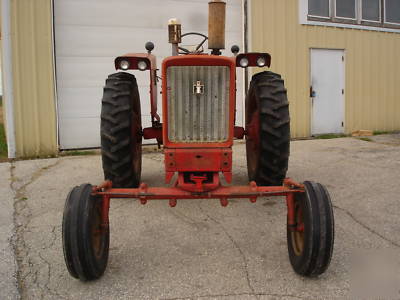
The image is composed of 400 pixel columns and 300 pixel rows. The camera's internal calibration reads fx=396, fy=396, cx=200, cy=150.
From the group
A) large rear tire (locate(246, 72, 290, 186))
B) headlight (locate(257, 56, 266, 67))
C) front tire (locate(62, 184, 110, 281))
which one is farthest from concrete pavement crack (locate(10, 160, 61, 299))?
headlight (locate(257, 56, 266, 67))

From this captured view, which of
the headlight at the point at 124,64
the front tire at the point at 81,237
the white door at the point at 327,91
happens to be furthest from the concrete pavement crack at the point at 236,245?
the white door at the point at 327,91

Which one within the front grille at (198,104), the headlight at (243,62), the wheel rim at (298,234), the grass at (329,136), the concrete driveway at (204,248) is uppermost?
the headlight at (243,62)

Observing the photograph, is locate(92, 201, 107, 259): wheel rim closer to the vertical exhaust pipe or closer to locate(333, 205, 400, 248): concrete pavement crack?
the vertical exhaust pipe

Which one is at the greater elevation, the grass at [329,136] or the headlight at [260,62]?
the headlight at [260,62]

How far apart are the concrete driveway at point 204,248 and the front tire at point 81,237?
12 centimetres

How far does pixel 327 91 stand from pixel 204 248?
7.15 m

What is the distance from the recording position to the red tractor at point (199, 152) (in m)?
2.28

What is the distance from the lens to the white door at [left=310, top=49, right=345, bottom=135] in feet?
29.3

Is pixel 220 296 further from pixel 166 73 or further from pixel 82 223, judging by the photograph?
pixel 166 73

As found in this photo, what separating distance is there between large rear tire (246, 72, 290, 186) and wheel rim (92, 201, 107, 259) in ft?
5.55

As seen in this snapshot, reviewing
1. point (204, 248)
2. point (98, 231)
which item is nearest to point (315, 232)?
point (204, 248)

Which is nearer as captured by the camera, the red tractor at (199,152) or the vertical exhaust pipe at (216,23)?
the red tractor at (199,152)

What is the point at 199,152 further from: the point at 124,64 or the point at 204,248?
the point at 124,64

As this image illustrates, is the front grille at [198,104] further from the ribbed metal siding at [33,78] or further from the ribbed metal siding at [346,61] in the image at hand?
the ribbed metal siding at [346,61]
